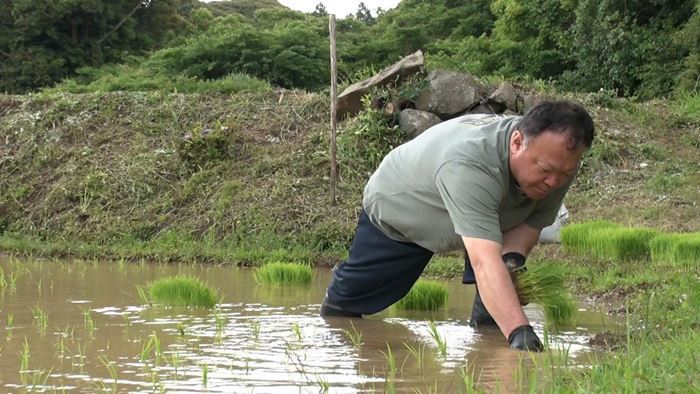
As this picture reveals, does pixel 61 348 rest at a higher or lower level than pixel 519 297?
lower

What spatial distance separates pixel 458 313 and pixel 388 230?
3.63 feet

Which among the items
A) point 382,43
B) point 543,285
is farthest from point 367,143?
point 382,43

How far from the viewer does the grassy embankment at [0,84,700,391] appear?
29.6 feet

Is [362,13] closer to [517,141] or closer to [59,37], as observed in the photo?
[59,37]

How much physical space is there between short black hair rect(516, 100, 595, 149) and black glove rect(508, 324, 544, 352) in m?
0.73

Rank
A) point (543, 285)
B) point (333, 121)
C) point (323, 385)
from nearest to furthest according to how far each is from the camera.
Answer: point (323, 385) → point (543, 285) → point (333, 121)

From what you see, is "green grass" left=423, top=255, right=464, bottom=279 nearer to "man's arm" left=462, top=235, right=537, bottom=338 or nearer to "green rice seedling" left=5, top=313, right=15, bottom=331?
"green rice seedling" left=5, top=313, right=15, bottom=331

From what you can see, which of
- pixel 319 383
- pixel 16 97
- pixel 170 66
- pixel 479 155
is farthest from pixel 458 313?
pixel 170 66

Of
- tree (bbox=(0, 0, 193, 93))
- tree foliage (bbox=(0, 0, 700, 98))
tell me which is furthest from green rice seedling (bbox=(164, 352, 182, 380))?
tree (bbox=(0, 0, 193, 93))

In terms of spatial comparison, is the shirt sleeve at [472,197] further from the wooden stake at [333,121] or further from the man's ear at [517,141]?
the wooden stake at [333,121]

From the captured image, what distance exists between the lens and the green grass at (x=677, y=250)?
21.5 ft

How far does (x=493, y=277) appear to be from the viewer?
388cm

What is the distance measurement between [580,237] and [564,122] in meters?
3.85

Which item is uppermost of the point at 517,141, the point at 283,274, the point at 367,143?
the point at 517,141
